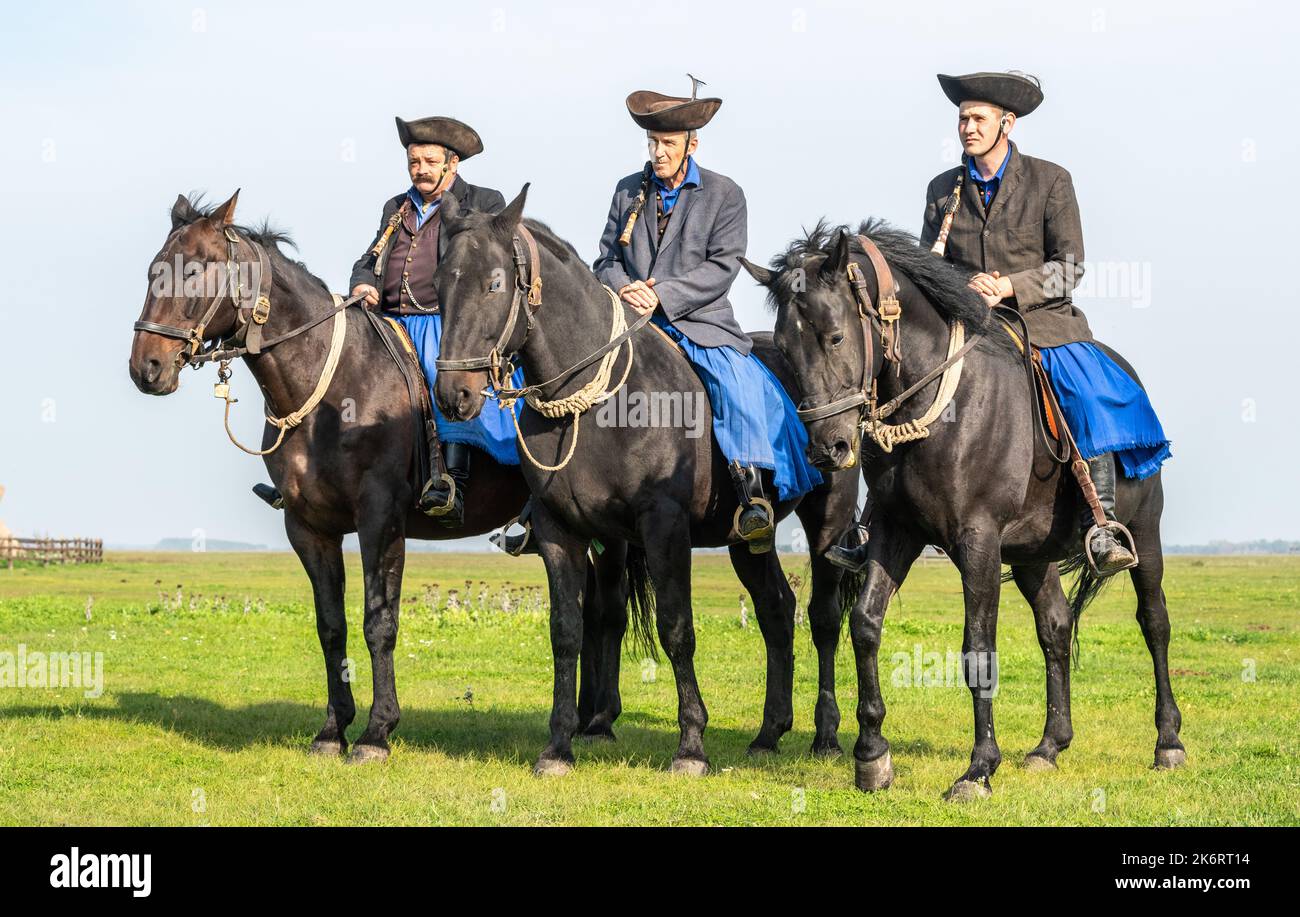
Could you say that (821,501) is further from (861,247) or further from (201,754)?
(201,754)

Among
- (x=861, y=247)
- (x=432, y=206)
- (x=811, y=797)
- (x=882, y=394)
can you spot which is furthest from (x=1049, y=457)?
(x=432, y=206)

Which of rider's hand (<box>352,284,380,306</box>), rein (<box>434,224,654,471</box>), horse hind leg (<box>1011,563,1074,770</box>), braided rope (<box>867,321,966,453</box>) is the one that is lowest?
horse hind leg (<box>1011,563,1074,770</box>)

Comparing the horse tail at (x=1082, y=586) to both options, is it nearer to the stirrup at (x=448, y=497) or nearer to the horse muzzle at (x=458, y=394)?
the stirrup at (x=448, y=497)

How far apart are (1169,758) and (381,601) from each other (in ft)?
19.4

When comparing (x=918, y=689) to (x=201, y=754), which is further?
(x=918, y=689)

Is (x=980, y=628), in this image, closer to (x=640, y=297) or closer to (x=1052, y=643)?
(x=1052, y=643)

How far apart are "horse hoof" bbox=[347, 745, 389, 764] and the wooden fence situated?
49175mm

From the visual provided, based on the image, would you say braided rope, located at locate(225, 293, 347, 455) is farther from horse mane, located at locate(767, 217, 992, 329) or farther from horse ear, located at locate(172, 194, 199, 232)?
horse mane, located at locate(767, 217, 992, 329)

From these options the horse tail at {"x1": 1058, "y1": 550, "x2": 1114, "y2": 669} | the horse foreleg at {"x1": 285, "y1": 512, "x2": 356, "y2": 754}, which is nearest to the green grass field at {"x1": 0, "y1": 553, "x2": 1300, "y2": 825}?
the horse foreleg at {"x1": 285, "y1": 512, "x2": 356, "y2": 754}

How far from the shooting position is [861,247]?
8102mm

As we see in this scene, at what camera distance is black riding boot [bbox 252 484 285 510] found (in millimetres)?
10727

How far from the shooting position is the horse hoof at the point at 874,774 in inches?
336
